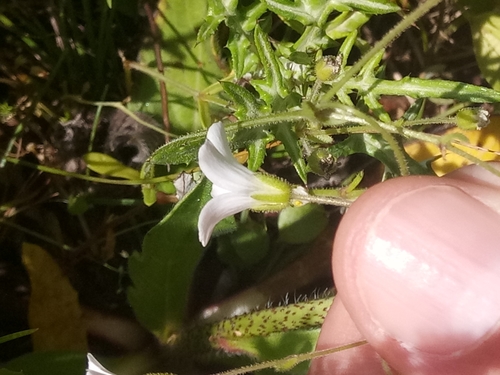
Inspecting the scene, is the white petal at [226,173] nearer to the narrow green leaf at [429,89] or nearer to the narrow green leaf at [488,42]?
the narrow green leaf at [429,89]

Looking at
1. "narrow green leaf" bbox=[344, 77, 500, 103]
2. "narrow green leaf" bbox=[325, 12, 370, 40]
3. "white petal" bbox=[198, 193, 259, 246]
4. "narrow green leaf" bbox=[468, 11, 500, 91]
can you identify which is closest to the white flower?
"white petal" bbox=[198, 193, 259, 246]

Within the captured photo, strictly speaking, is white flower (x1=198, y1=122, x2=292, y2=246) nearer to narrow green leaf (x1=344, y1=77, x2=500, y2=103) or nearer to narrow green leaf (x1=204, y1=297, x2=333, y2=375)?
narrow green leaf (x1=344, y1=77, x2=500, y2=103)

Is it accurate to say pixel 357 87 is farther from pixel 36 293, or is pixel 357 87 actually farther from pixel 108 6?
pixel 36 293

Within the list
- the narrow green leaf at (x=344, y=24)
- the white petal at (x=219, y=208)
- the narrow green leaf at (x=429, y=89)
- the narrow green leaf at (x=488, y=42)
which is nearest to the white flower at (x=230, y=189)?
the white petal at (x=219, y=208)

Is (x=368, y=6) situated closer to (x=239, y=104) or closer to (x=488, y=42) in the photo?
(x=239, y=104)

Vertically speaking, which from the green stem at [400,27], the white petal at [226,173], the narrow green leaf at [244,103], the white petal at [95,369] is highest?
the green stem at [400,27]

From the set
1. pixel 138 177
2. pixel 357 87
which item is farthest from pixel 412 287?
pixel 138 177

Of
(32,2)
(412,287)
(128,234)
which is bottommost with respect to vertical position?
(128,234)
